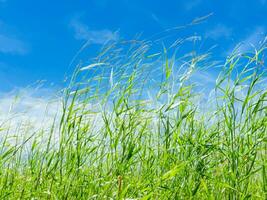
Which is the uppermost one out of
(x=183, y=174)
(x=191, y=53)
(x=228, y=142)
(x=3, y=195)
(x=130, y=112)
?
(x=191, y=53)

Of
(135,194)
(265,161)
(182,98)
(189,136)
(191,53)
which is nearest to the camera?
(135,194)

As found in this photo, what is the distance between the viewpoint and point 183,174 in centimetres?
287

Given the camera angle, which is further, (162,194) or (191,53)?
(191,53)

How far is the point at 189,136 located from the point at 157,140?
24 cm

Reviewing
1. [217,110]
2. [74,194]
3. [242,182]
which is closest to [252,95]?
[217,110]

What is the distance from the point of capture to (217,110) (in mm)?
3367

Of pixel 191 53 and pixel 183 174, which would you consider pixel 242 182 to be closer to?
pixel 183 174

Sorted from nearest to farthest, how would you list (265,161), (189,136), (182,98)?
(265,161)
(189,136)
(182,98)

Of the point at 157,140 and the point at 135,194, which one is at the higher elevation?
the point at 157,140

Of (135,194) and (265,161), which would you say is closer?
(135,194)

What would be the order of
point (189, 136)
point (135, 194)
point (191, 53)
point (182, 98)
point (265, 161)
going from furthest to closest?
point (191, 53) → point (182, 98) → point (189, 136) → point (265, 161) → point (135, 194)

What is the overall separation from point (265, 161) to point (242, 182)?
26 centimetres

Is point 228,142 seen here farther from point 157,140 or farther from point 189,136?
point 157,140

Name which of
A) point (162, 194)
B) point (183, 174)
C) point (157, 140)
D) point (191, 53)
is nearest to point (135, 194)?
point (162, 194)
